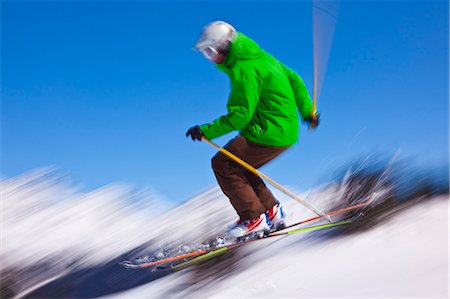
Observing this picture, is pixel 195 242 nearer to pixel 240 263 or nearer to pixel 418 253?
pixel 240 263

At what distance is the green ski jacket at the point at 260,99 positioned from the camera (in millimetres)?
4180

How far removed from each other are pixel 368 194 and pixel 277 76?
2137 mm

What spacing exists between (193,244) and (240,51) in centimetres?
223

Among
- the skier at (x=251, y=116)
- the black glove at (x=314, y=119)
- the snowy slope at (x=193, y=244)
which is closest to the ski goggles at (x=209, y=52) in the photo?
the skier at (x=251, y=116)

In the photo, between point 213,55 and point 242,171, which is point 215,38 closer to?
point 213,55

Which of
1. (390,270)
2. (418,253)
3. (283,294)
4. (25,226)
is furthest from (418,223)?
(25,226)

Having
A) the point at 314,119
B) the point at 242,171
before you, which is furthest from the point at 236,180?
the point at 314,119

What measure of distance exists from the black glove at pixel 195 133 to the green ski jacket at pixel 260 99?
36mm

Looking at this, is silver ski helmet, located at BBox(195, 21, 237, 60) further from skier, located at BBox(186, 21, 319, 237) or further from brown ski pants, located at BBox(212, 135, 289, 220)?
brown ski pants, located at BBox(212, 135, 289, 220)

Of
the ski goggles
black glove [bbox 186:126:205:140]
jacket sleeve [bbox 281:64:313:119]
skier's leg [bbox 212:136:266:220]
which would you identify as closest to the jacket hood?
the ski goggles

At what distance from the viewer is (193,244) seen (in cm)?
543

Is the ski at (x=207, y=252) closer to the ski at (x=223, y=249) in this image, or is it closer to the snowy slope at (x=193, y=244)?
the ski at (x=223, y=249)

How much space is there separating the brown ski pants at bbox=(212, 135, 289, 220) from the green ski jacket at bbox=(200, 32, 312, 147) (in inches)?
3.4

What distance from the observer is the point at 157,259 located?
5.04 meters
